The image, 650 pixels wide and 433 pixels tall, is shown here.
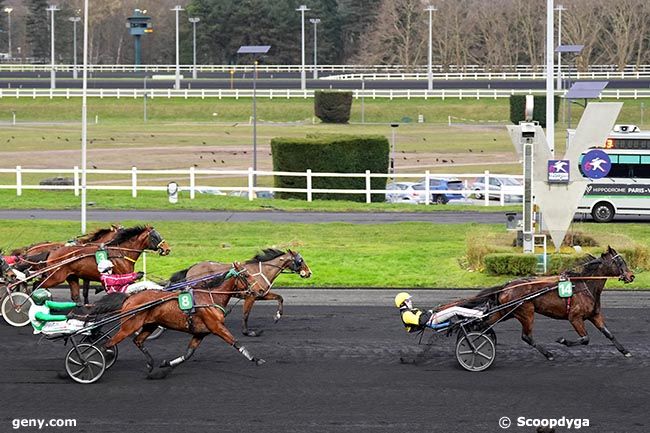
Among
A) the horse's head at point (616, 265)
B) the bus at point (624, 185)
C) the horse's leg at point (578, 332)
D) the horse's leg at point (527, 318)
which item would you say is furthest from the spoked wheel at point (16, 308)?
the bus at point (624, 185)

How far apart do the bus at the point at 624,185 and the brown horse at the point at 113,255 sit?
20079 mm

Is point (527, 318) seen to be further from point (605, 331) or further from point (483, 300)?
point (605, 331)

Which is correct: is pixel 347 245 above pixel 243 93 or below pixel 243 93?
below

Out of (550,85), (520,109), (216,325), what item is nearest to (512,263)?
(550,85)

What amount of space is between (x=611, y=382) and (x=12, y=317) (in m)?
8.96

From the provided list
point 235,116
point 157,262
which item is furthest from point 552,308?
point 235,116

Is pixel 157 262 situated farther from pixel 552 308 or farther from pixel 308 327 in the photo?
pixel 552 308

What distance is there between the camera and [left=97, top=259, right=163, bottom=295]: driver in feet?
50.8

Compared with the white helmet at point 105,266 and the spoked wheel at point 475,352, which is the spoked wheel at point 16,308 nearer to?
the white helmet at point 105,266

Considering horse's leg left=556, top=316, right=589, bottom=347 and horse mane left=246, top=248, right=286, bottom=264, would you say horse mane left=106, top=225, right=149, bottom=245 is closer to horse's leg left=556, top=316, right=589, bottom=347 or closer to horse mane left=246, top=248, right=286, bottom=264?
horse mane left=246, top=248, right=286, bottom=264

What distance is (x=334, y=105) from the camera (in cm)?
7612

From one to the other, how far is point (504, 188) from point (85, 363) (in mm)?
25869

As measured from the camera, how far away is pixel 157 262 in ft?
80.8

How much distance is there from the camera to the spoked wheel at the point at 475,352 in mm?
14625
